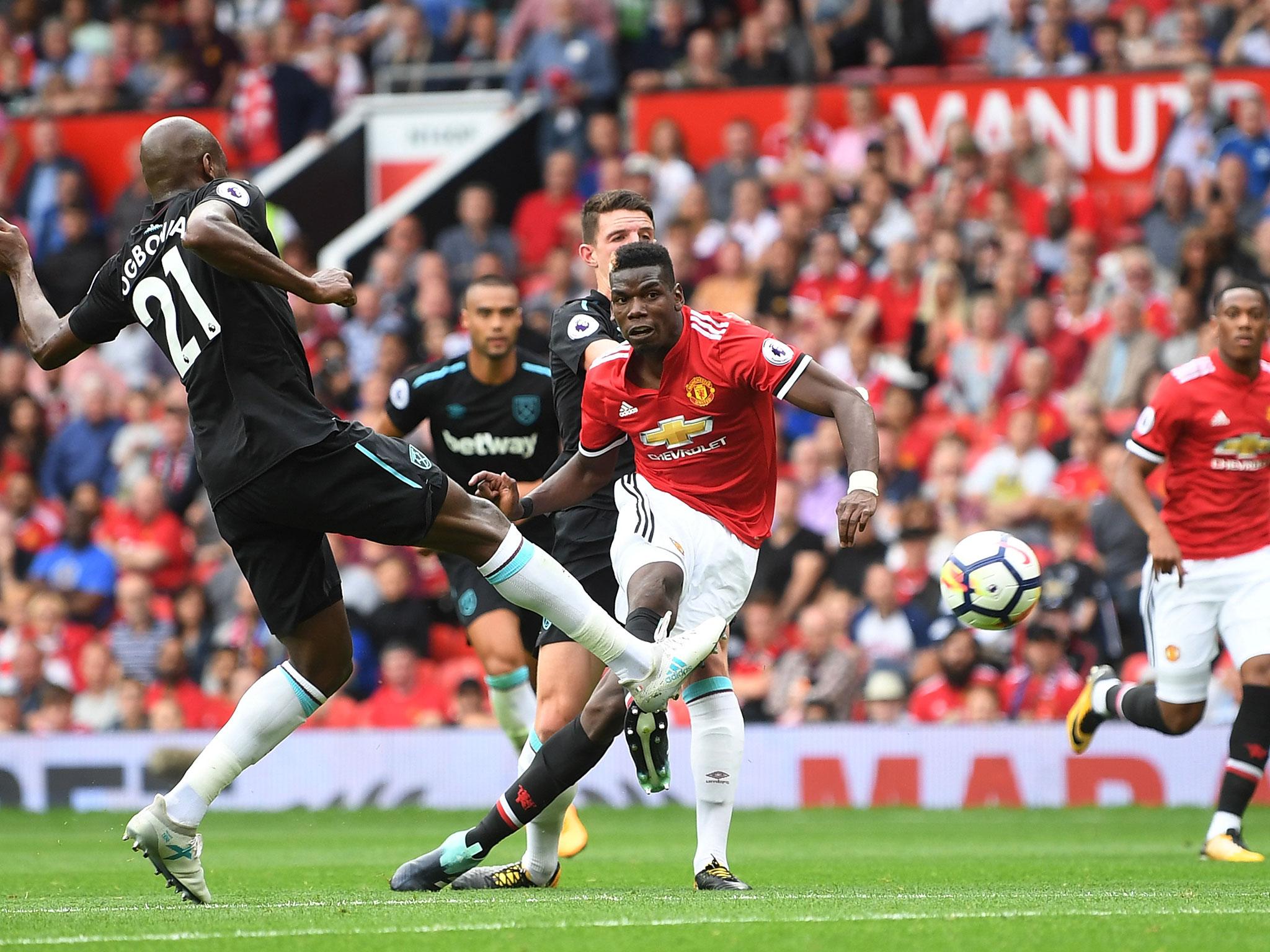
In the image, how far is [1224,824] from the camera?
8.80 metres

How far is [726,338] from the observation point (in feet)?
23.3

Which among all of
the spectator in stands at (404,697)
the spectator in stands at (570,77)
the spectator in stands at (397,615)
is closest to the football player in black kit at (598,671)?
the spectator in stands at (404,697)

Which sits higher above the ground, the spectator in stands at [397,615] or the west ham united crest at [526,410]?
the west ham united crest at [526,410]

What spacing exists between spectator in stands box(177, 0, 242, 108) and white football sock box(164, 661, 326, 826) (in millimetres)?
14422

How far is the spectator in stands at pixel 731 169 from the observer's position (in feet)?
56.1

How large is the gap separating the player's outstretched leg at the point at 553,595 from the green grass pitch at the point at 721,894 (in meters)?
0.83

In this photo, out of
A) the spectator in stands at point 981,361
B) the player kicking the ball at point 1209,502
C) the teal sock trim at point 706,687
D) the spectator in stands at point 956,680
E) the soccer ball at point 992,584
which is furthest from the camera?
the spectator in stands at point 981,361

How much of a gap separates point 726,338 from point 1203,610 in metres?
3.52

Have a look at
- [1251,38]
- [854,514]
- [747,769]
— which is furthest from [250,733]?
[1251,38]

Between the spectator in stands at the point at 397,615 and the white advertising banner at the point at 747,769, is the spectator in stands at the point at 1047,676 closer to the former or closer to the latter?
the white advertising banner at the point at 747,769

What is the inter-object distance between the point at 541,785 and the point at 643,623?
0.74m

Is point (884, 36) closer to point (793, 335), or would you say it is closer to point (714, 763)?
point (793, 335)

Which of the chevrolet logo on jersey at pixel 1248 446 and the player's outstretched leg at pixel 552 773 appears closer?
the player's outstretched leg at pixel 552 773

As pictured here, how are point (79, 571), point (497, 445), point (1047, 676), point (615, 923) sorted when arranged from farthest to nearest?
point (79, 571)
point (1047, 676)
point (497, 445)
point (615, 923)
